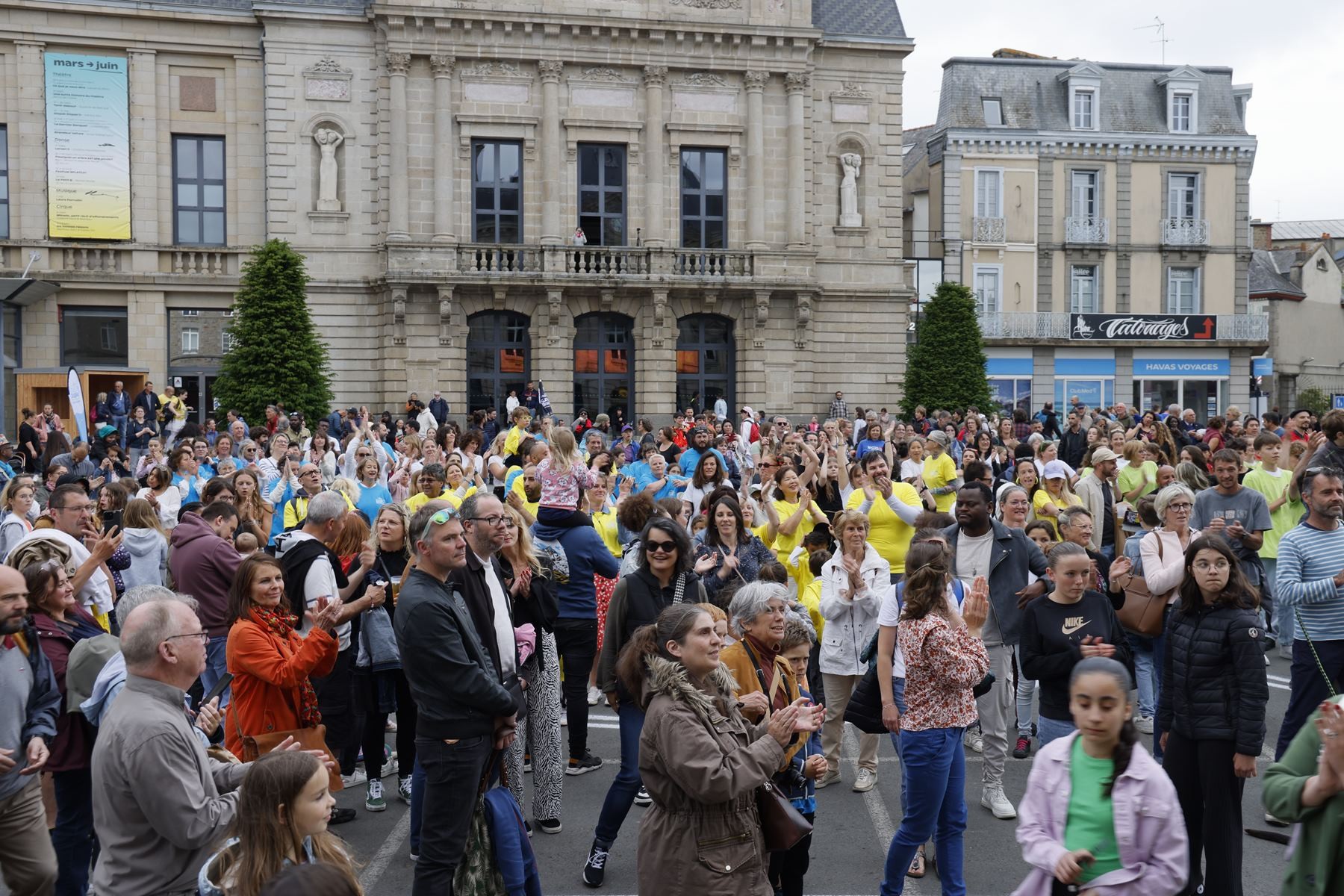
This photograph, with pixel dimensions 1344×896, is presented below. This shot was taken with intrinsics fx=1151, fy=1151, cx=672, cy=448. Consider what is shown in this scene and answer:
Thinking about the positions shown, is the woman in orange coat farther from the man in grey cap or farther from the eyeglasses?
the man in grey cap

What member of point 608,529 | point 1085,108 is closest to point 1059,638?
point 608,529

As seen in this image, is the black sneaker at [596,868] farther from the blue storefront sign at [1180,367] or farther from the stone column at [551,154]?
the blue storefront sign at [1180,367]

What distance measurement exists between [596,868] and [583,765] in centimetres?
215

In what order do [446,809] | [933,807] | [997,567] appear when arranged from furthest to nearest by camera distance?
1. [997,567]
2. [933,807]
3. [446,809]

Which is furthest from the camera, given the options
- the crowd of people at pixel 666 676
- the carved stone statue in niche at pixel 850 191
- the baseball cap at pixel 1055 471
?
the carved stone statue in niche at pixel 850 191

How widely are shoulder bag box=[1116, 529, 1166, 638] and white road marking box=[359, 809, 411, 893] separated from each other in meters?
4.99

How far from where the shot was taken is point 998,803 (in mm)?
7523

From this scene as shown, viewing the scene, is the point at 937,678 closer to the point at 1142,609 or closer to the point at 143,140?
the point at 1142,609

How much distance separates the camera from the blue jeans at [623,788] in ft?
21.4

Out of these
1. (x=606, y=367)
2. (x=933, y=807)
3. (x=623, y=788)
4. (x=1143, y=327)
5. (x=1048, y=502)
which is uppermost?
(x=1143, y=327)

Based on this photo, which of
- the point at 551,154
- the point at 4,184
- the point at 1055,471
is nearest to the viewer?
the point at 1055,471

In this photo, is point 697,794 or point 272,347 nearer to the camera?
point 697,794

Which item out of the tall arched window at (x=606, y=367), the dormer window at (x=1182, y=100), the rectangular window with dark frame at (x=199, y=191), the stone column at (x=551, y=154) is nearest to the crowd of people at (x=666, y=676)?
the stone column at (x=551, y=154)

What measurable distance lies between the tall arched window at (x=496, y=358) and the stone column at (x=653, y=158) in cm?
422
